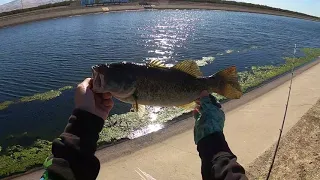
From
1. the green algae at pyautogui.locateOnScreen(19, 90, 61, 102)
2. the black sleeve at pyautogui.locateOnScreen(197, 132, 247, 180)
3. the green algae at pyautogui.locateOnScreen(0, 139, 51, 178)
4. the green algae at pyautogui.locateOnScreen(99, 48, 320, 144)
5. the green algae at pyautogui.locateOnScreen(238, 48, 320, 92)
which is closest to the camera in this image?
the black sleeve at pyautogui.locateOnScreen(197, 132, 247, 180)

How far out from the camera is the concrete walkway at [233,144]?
1147cm

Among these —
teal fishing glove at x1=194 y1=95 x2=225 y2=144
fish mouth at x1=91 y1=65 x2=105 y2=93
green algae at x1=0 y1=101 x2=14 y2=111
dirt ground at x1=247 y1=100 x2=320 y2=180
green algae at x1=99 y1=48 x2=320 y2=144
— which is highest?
fish mouth at x1=91 y1=65 x2=105 y2=93

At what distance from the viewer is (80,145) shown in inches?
134

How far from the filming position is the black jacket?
324cm

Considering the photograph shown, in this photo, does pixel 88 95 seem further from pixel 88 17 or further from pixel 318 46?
pixel 88 17

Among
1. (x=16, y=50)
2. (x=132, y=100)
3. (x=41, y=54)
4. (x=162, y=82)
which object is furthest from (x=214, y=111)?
(x=16, y=50)

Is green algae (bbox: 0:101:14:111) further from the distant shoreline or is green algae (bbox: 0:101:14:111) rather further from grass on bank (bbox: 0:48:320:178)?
the distant shoreline

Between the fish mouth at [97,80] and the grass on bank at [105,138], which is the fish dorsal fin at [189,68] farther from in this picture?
the grass on bank at [105,138]

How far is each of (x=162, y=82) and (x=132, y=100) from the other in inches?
20.1

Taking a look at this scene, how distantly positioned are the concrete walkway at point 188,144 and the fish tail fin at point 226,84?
673 centimetres

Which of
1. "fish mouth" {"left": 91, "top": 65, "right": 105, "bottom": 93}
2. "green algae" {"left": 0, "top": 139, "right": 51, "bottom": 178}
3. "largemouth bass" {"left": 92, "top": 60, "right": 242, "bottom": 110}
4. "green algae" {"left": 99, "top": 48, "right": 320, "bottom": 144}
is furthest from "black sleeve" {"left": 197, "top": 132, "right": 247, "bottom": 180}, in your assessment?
"green algae" {"left": 99, "top": 48, "right": 320, "bottom": 144}

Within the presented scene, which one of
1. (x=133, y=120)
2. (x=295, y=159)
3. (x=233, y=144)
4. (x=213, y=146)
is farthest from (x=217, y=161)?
(x=133, y=120)

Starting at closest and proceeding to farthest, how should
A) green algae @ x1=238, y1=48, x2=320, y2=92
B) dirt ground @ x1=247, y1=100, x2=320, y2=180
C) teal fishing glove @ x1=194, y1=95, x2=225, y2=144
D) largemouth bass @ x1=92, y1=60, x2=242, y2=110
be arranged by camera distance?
teal fishing glove @ x1=194, y1=95, x2=225, y2=144
largemouth bass @ x1=92, y1=60, x2=242, y2=110
dirt ground @ x1=247, y1=100, x2=320, y2=180
green algae @ x1=238, y1=48, x2=320, y2=92

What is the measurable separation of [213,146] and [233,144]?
989cm
